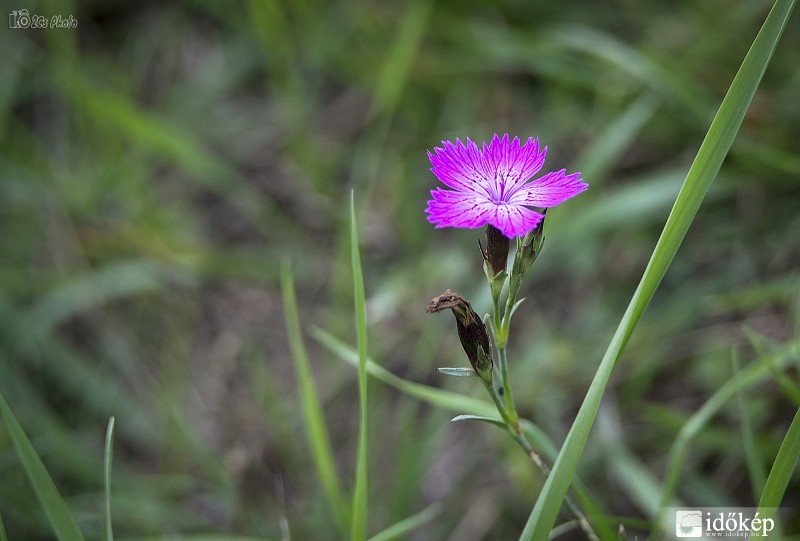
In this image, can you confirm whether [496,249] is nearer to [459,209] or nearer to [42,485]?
[459,209]

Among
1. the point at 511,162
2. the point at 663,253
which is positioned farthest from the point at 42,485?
the point at 663,253

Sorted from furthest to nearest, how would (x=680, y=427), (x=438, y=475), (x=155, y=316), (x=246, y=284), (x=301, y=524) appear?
(x=246, y=284)
(x=155, y=316)
(x=438, y=475)
(x=301, y=524)
(x=680, y=427)

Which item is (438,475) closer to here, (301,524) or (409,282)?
(301,524)

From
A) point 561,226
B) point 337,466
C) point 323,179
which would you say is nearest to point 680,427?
point 561,226

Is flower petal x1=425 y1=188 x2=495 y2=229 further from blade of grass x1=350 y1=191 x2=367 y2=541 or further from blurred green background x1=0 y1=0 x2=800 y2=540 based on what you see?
blurred green background x1=0 y1=0 x2=800 y2=540
